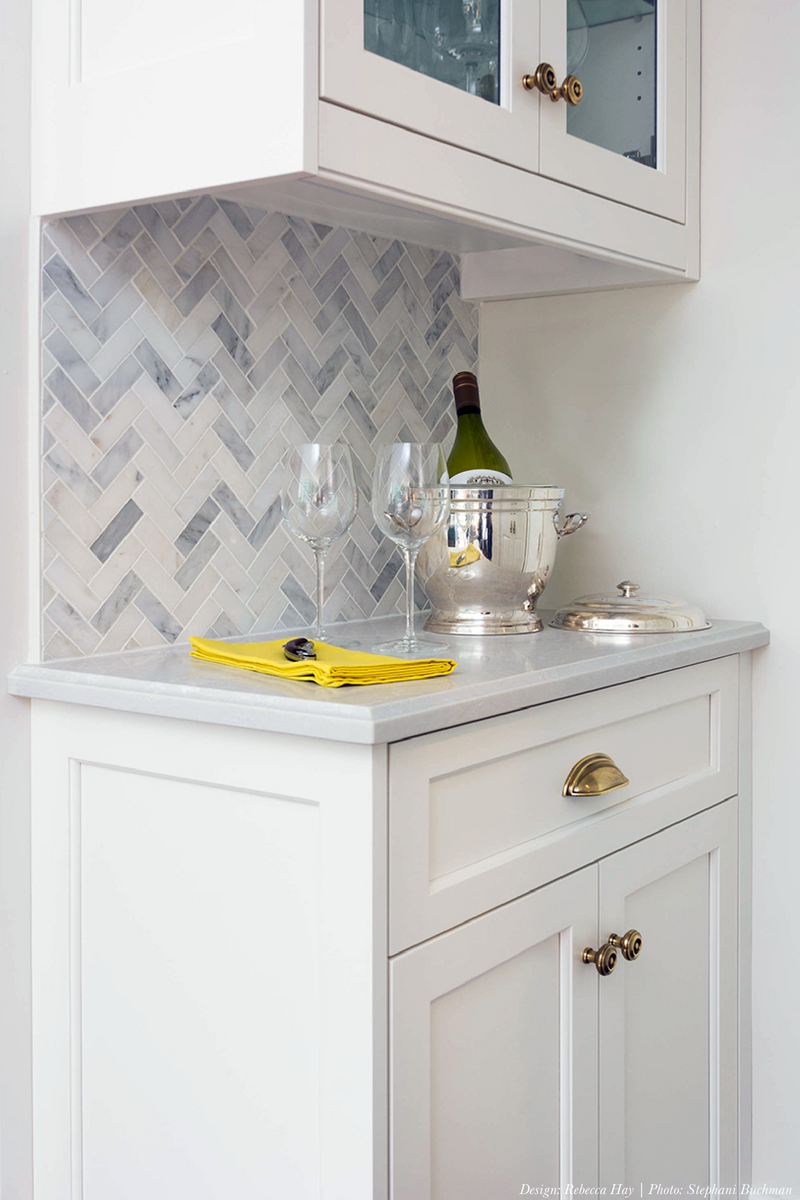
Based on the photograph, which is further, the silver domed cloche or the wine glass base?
the silver domed cloche

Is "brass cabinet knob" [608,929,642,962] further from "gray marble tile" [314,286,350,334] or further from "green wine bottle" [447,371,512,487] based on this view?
"gray marble tile" [314,286,350,334]

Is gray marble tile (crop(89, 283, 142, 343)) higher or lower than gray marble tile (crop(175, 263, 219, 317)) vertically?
lower

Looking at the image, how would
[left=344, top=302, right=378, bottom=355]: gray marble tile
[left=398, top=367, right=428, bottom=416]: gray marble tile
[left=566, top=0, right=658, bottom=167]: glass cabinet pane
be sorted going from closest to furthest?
1. [left=566, top=0, right=658, bottom=167]: glass cabinet pane
2. [left=344, top=302, right=378, bottom=355]: gray marble tile
3. [left=398, top=367, right=428, bottom=416]: gray marble tile

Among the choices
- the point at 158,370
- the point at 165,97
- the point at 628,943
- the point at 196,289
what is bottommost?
the point at 628,943

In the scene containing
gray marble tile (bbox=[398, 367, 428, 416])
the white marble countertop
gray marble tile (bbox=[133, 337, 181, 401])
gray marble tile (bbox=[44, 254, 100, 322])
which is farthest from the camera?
gray marble tile (bbox=[398, 367, 428, 416])

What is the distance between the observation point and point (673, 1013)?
54.2 inches

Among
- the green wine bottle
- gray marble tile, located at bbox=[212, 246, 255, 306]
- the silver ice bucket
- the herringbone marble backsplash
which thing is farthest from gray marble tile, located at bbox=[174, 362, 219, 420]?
the green wine bottle

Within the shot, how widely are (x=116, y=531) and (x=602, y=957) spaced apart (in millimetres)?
691

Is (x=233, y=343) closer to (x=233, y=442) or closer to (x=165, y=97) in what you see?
(x=233, y=442)

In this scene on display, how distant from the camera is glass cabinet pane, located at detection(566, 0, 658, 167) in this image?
1322 mm

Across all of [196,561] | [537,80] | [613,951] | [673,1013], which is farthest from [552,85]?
[673,1013]

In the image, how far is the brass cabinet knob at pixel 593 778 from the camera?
1.14 m

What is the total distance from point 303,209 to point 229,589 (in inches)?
19.0

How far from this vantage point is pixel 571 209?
1284 millimetres
